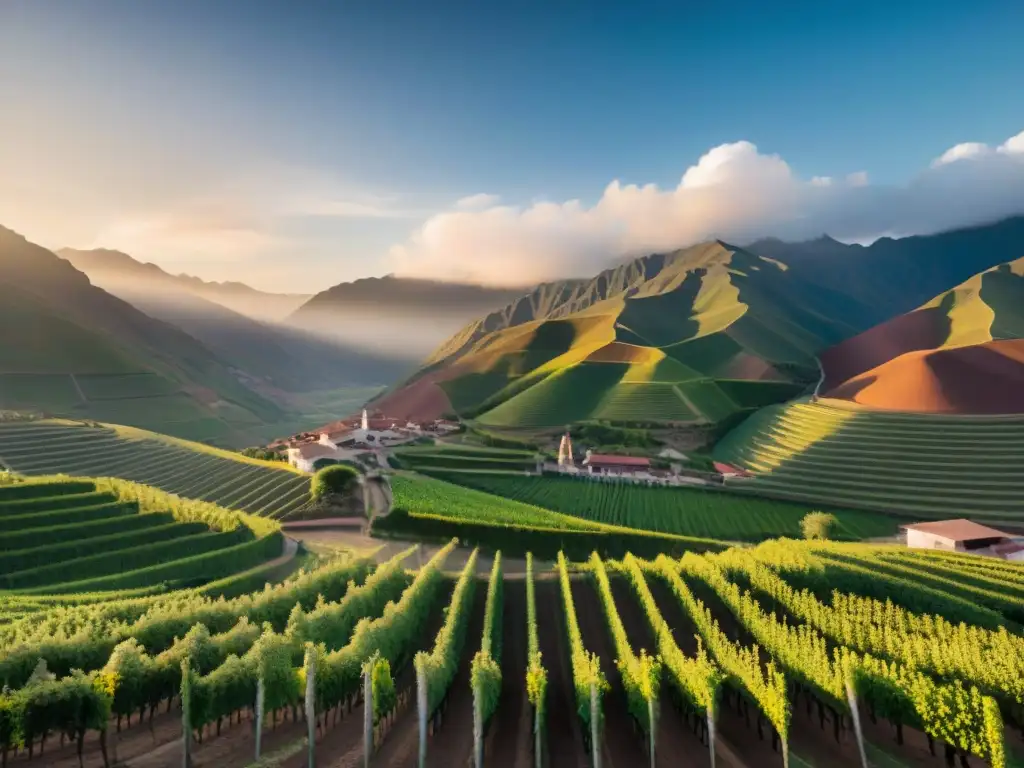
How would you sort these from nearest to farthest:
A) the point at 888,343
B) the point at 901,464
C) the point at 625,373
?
the point at 901,464, the point at 625,373, the point at 888,343

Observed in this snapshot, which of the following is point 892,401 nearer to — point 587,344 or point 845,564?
point 845,564

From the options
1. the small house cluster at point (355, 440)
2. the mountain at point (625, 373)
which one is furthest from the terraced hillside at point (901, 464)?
the small house cluster at point (355, 440)

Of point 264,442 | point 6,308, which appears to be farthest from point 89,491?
point 6,308

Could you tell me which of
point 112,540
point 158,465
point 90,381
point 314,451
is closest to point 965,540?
point 112,540

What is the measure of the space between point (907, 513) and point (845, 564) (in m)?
37.7

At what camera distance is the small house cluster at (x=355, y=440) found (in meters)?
74.6

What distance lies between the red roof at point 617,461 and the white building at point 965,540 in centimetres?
3251

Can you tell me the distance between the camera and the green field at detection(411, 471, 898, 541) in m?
58.9

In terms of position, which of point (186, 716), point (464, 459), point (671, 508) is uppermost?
point (186, 716)

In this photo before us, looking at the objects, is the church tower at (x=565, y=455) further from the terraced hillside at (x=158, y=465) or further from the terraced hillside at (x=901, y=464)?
the terraced hillside at (x=158, y=465)

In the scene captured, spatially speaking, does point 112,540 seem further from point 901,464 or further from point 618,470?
point 901,464

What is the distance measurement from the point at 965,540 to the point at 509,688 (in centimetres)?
4537

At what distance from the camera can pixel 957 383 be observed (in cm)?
7856

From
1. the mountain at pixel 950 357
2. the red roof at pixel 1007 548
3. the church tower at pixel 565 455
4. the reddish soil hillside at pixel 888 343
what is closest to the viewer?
the red roof at pixel 1007 548
